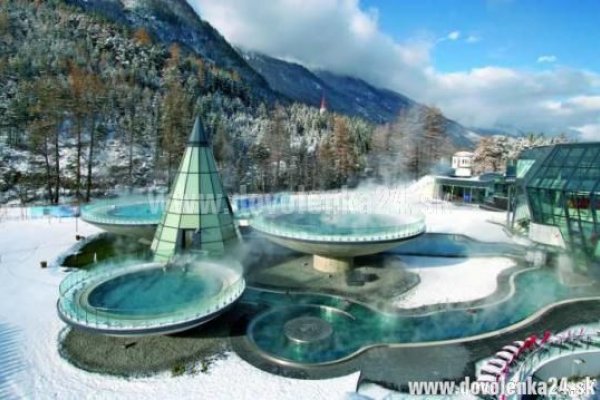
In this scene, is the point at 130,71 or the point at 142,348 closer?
the point at 142,348

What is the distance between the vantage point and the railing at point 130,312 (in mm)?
12711

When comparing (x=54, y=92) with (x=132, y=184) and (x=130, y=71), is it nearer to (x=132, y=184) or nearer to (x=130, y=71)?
(x=132, y=184)

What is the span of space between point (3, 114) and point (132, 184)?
841 inches

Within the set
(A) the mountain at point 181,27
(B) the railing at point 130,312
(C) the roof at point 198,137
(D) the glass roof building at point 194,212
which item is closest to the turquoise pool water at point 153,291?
(B) the railing at point 130,312

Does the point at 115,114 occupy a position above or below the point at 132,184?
above

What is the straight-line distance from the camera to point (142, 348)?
524 inches

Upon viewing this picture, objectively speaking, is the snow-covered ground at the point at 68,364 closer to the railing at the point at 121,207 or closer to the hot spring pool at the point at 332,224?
the railing at the point at 121,207

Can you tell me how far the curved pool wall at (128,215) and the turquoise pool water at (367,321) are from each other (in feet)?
30.6

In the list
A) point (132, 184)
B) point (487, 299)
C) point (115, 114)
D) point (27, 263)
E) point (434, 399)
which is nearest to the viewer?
point (434, 399)

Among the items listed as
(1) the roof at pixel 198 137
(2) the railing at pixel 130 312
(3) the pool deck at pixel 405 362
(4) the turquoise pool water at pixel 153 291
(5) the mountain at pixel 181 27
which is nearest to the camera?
(3) the pool deck at pixel 405 362

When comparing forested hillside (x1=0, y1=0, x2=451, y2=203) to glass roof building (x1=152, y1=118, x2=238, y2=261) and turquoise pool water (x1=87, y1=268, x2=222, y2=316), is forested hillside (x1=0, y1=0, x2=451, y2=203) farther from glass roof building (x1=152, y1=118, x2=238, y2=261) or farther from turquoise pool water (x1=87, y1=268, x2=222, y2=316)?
turquoise pool water (x1=87, y1=268, x2=222, y2=316)

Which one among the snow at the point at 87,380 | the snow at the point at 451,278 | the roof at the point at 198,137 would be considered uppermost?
the roof at the point at 198,137

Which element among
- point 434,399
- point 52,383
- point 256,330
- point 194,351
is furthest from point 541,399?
point 52,383

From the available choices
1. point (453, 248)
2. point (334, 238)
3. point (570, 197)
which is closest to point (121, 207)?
point (334, 238)
